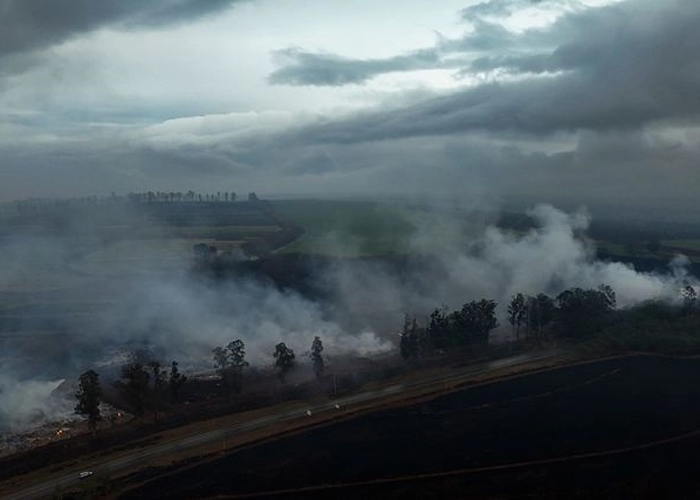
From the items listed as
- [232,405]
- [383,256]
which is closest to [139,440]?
[232,405]

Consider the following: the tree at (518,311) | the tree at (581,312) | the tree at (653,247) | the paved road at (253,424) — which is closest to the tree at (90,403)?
the paved road at (253,424)

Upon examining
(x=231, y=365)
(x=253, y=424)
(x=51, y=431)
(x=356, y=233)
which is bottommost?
(x=253, y=424)

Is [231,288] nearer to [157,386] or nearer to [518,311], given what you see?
[157,386]

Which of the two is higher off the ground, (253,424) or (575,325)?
(575,325)

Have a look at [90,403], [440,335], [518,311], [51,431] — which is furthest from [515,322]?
[51,431]

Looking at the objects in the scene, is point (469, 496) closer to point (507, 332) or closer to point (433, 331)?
point (433, 331)

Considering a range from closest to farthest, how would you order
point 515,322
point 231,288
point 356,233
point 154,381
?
point 154,381 < point 515,322 < point 231,288 < point 356,233

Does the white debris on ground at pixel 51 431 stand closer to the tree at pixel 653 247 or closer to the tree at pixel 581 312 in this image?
the tree at pixel 581 312
